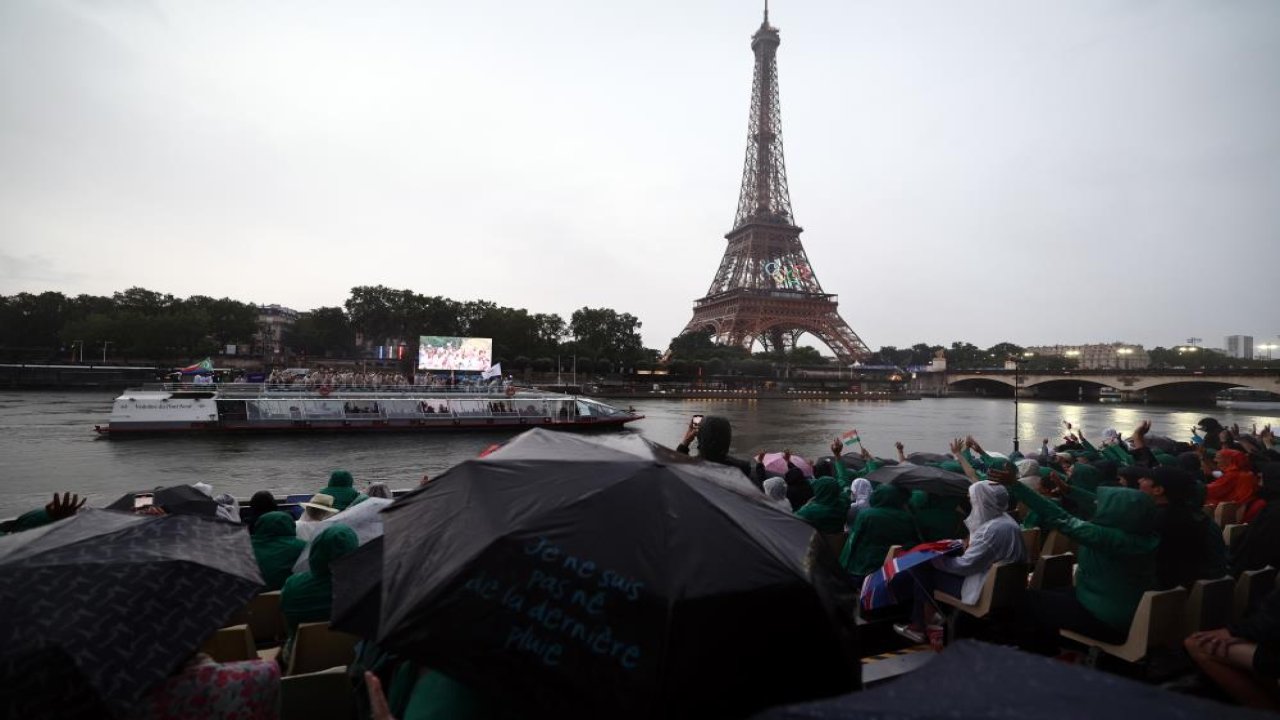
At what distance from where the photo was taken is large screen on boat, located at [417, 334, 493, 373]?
50375 mm

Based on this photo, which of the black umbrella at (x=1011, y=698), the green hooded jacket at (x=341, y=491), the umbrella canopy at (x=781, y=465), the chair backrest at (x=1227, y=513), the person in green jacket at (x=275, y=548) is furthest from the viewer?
the umbrella canopy at (x=781, y=465)

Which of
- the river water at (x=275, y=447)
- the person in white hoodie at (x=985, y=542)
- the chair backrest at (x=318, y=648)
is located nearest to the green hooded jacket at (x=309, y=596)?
the chair backrest at (x=318, y=648)

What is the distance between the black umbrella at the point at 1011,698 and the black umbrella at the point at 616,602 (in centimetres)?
69

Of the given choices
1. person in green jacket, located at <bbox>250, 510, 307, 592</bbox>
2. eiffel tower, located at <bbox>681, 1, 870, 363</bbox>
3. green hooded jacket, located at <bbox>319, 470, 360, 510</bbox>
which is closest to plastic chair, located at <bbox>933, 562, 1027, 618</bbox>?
person in green jacket, located at <bbox>250, 510, 307, 592</bbox>

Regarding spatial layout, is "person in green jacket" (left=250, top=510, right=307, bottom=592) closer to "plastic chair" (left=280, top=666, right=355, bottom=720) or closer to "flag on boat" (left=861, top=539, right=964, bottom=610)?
"plastic chair" (left=280, top=666, right=355, bottom=720)

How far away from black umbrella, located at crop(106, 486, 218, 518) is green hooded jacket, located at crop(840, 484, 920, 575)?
670 centimetres

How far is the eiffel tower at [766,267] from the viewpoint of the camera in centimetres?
7856

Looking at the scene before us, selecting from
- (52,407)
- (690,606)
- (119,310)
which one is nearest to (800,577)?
(690,606)

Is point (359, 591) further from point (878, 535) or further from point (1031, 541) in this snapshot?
point (1031, 541)

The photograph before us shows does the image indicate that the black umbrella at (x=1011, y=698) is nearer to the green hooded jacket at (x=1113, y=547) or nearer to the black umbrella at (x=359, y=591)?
the black umbrella at (x=359, y=591)

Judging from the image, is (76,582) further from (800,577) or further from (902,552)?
(902,552)

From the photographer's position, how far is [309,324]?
311 ft

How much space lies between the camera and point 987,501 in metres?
4.94

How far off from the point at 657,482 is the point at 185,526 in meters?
2.08
